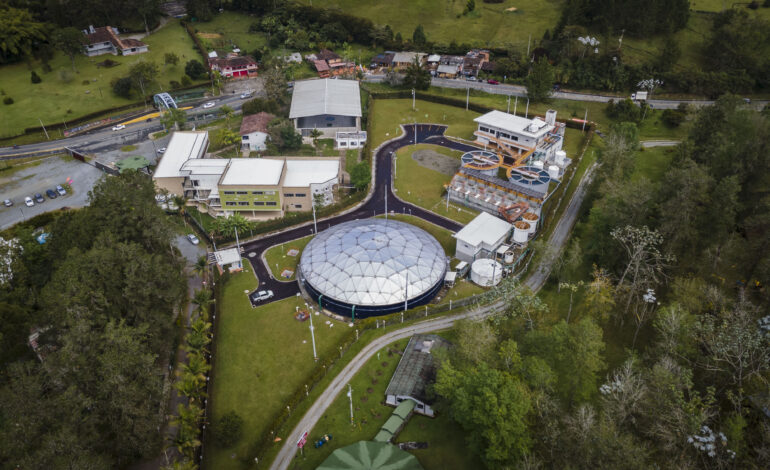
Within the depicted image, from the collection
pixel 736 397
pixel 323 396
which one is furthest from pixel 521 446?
pixel 323 396

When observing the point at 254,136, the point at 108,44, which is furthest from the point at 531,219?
the point at 108,44

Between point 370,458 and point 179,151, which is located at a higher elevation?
point 179,151

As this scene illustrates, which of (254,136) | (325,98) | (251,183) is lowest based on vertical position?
(254,136)

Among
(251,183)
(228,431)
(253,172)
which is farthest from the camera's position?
(253,172)

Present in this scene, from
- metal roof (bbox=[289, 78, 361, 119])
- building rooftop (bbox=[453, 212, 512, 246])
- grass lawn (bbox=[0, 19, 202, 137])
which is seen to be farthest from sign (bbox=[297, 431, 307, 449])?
grass lawn (bbox=[0, 19, 202, 137])

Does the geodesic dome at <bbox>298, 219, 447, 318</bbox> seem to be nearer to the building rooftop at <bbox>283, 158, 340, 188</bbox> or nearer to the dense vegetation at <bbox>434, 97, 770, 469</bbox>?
the dense vegetation at <bbox>434, 97, 770, 469</bbox>

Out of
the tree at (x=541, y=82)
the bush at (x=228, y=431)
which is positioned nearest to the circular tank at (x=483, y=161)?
the tree at (x=541, y=82)

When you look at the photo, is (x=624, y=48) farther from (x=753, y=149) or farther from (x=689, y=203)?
(x=689, y=203)

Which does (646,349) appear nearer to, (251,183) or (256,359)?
(256,359)
